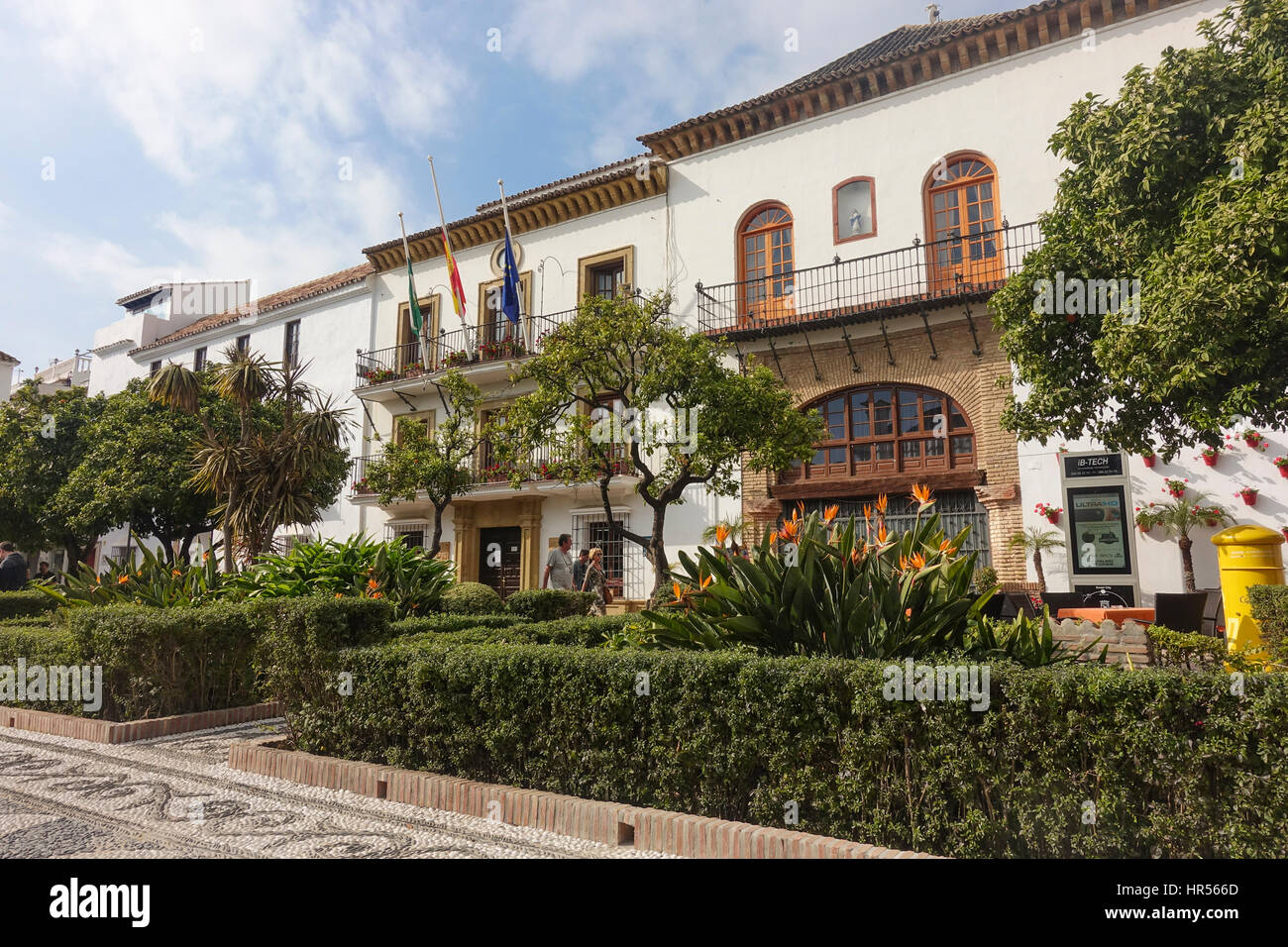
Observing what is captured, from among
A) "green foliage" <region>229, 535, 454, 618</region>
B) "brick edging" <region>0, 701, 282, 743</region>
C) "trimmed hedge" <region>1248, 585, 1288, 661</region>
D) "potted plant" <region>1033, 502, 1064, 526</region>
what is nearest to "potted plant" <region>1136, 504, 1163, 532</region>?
"potted plant" <region>1033, 502, 1064, 526</region>

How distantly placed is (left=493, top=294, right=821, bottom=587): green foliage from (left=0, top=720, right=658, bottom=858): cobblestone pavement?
5.79 meters

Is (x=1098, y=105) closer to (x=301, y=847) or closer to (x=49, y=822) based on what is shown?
(x=301, y=847)

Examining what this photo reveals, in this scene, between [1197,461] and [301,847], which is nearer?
[301,847]

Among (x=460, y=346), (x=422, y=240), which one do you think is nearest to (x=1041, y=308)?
(x=460, y=346)

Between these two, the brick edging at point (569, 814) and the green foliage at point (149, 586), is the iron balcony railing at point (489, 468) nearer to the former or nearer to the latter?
the green foliage at point (149, 586)

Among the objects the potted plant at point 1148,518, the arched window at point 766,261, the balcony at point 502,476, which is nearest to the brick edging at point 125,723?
the balcony at point 502,476

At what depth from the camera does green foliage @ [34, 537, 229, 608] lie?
9023 mm

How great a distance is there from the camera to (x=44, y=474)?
20453 mm

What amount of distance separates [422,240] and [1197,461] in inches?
757

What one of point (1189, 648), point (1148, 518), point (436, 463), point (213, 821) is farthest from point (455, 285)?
point (1189, 648)

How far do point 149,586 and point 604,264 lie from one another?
1298 centimetres
